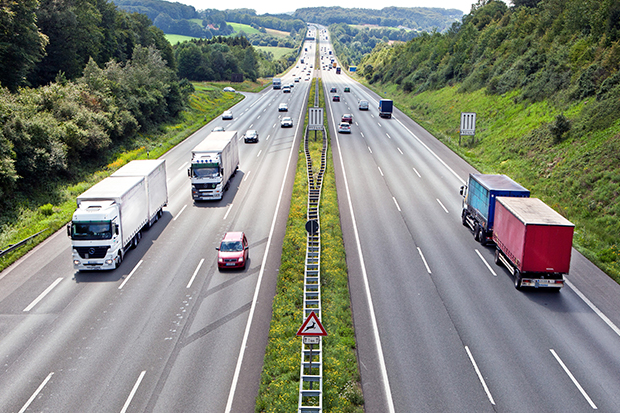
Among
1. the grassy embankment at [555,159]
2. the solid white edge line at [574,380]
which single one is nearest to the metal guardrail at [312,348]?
the solid white edge line at [574,380]

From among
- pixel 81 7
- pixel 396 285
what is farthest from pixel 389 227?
pixel 81 7

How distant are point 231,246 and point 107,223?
637 centimetres

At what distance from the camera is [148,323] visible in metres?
19.5

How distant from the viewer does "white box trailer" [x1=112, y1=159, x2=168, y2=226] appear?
28938 mm

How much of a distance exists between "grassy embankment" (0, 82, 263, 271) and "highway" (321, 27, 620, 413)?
18910 millimetres

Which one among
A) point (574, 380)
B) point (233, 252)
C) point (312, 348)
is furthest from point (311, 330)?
point (233, 252)

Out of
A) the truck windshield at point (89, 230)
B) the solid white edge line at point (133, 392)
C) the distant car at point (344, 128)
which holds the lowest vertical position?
the solid white edge line at point (133, 392)

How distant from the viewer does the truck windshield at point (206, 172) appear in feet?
115

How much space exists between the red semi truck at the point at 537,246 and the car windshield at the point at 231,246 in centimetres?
1376

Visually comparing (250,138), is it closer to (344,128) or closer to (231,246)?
(344,128)

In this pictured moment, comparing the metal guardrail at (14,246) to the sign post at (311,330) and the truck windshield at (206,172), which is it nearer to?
the truck windshield at (206,172)

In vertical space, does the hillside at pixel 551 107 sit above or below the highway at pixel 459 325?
above

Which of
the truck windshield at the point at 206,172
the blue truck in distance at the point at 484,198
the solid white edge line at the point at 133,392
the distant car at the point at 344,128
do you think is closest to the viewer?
the solid white edge line at the point at 133,392

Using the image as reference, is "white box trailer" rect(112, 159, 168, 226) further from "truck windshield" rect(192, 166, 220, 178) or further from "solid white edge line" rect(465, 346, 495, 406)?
"solid white edge line" rect(465, 346, 495, 406)
